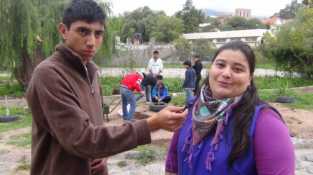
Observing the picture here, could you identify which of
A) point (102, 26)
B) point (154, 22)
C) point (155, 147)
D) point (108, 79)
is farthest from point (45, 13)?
point (154, 22)

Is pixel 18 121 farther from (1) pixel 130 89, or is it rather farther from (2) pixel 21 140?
(1) pixel 130 89

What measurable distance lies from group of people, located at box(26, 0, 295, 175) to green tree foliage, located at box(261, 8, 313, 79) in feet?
57.4

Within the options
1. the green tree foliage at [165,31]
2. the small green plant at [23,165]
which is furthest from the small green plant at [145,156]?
the green tree foliage at [165,31]

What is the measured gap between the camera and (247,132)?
5.73ft

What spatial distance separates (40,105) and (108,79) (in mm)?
15672

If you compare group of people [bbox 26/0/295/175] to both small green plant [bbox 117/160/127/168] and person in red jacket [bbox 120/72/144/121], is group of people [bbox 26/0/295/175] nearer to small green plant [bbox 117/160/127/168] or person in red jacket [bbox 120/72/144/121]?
small green plant [bbox 117/160/127/168]

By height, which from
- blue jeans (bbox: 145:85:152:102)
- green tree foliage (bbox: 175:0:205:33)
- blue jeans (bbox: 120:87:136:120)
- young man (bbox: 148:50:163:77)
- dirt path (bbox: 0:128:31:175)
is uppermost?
green tree foliage (bbox: 175:0:205:33)

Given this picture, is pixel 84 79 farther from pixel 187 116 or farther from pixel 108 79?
pixel 108 79

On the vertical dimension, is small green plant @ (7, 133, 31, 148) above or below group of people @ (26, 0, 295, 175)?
below

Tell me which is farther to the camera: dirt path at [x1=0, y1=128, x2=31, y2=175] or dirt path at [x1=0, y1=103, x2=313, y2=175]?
dirt path at [x1=0, y1=128, x2=31, y2=175]

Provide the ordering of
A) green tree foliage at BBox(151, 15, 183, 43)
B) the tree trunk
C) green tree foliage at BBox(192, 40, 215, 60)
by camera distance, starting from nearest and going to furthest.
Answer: the tree trunk, green tree foliage at BBox(192, 40, 215, 60), green tree foliage at BBox(151, 15, 183, 43)

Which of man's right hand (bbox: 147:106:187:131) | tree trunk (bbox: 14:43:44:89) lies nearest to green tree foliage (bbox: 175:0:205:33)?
tree trunk (bbox: 14:43:44:89)

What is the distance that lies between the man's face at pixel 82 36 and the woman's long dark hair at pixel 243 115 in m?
0.61

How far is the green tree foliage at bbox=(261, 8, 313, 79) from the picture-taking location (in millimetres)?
18703
